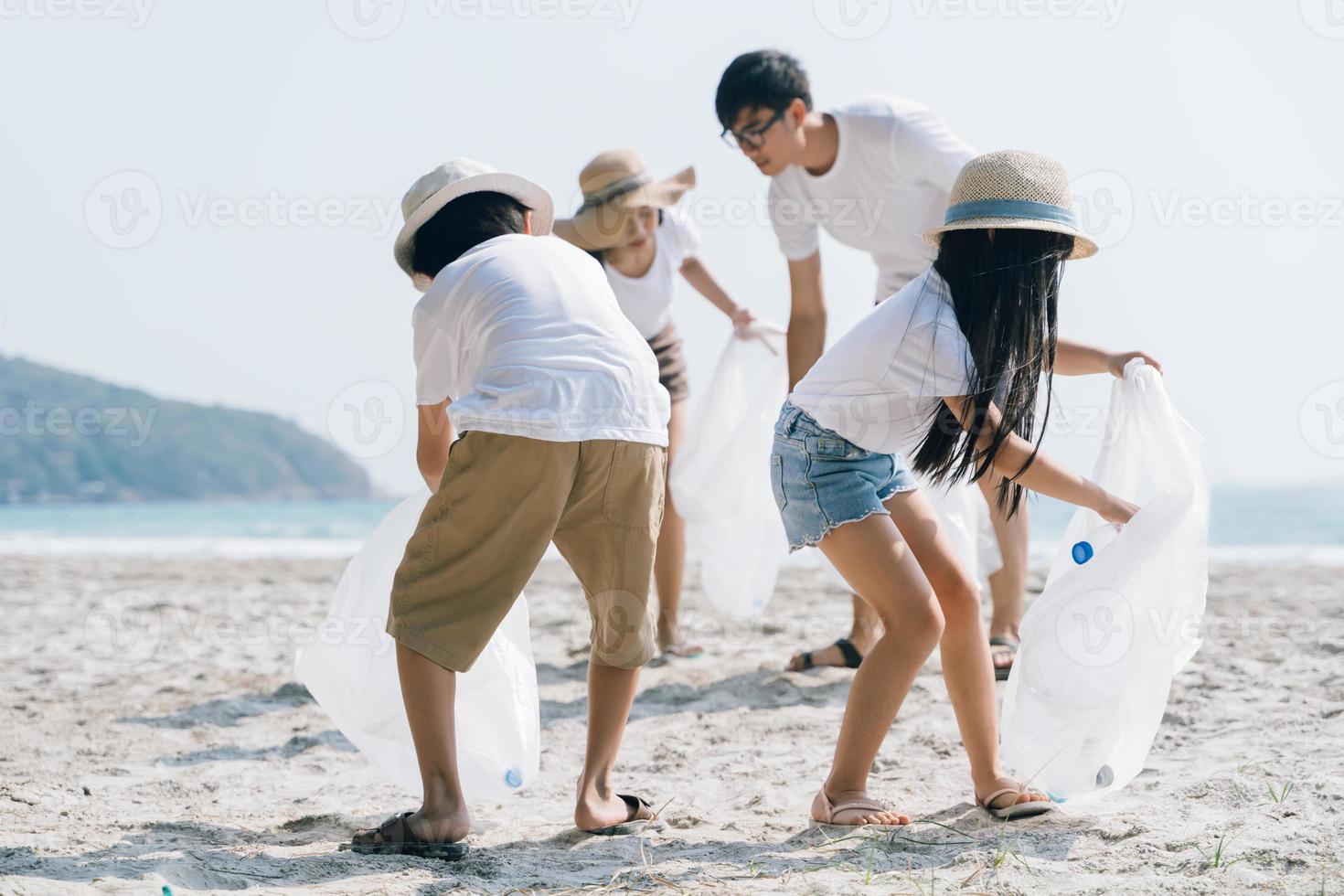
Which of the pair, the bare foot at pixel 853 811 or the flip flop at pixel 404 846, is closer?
the flip flop at pixel 404 846

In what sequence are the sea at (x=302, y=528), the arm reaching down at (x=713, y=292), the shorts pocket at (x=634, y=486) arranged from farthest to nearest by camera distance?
1. the sea at (x=302, y=528)
2. the arm reaching down at (x=713, y=292)
3. the shorts pocket at (x=634, y=486)

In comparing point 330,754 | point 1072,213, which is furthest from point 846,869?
point 330,754

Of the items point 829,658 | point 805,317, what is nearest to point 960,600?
point 805,317

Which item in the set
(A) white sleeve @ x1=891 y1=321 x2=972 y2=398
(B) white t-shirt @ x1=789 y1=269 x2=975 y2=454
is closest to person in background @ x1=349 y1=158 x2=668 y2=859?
(B) white t-shirt @ x1=789 y1=269 x2=975 y2=454

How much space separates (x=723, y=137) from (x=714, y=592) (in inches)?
61.2

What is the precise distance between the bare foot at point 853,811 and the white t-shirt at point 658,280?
192 cm

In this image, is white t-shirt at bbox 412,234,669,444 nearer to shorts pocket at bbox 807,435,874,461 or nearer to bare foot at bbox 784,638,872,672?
shorts pocket at bbox 807,435,874,461

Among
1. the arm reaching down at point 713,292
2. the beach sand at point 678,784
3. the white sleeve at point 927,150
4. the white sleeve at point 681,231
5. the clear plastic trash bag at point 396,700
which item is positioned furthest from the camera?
the arm reaching down at point 713,292

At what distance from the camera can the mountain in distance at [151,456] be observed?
24375mm

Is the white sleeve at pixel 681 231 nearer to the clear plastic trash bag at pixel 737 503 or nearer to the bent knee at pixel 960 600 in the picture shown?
the clear plastic trash bag at pixel 737 503

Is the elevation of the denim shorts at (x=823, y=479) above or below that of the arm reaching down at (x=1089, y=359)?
below

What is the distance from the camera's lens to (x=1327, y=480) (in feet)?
63.6

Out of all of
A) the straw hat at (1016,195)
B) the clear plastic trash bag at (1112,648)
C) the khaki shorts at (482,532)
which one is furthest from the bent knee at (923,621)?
the straw hat at (1016,195)

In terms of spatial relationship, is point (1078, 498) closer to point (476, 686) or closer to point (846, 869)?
point (846, 869)
